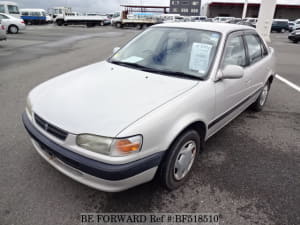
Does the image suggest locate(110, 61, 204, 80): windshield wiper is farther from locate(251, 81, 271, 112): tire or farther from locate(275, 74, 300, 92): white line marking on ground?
locate(275, 74, 300, 92): white line marking on ground

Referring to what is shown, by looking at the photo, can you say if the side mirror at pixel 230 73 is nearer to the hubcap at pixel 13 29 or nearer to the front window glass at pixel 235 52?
the front window glass at pixel 235 52

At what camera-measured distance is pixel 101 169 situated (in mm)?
1663

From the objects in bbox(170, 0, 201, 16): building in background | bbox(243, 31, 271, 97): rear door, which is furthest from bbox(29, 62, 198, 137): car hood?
bbox(170, 0, 201, 16): building in background

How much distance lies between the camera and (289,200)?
218 centimetres

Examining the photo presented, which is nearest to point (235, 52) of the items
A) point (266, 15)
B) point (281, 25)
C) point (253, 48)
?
point (253, 48)

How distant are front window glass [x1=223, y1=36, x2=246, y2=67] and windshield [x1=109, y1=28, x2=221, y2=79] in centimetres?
21

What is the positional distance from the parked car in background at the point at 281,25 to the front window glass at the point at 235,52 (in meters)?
36.3

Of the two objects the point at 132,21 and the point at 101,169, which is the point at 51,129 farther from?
the point at 132,21

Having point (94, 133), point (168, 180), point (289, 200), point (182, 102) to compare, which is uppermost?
point (182, 102)

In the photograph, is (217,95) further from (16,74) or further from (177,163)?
(16,74)

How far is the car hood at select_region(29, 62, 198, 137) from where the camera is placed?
1.76 m

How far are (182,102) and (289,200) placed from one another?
58.2 inches

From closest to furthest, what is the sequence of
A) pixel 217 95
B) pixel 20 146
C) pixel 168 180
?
pixel 168 180 → pixel 217 95 → pixel 20 146

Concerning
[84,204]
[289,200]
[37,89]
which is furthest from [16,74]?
[289,200]
